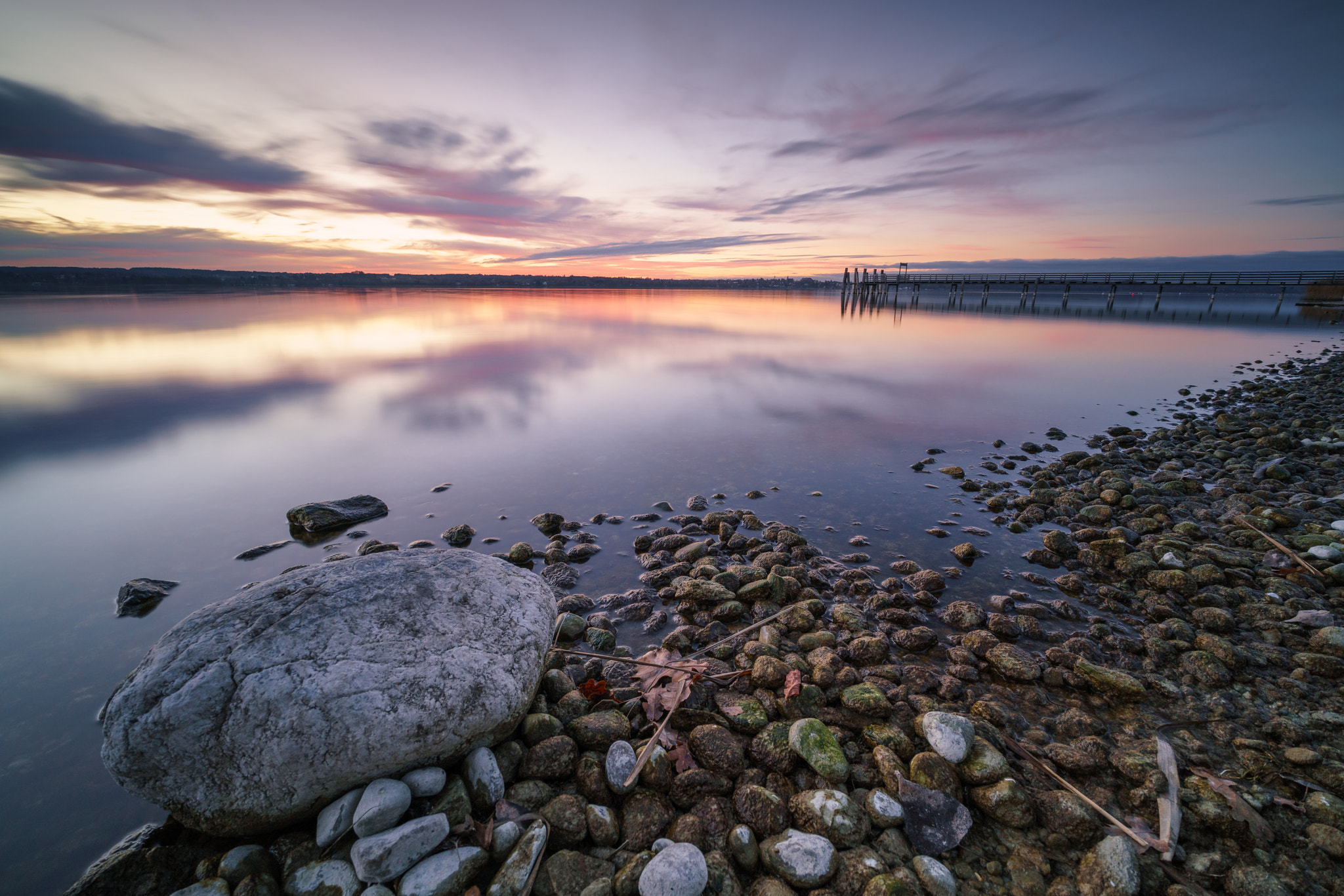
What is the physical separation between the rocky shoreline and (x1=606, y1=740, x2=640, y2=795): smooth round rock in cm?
2

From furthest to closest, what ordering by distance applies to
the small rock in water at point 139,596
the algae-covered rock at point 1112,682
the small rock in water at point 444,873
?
1. the small rock in water at point 139,596
2. the algae-covered rock at point 1112,682
3. the small rock in water at point 444,873

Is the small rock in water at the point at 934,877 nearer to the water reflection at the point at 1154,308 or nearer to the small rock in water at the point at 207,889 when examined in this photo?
the small rock in water at the point at 207,889

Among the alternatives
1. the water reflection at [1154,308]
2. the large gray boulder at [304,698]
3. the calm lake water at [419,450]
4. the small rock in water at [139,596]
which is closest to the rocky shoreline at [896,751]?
the large gray boulder at [304,698]

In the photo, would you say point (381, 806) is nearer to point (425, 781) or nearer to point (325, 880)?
point (425, 781)

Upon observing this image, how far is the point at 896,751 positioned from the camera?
3.80 m

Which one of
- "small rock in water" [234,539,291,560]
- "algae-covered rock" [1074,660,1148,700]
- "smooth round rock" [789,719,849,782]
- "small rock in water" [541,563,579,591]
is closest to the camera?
"smooth round rock" [789,719,849,782]

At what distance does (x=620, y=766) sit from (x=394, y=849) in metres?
1.38

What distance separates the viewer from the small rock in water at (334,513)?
8.33m

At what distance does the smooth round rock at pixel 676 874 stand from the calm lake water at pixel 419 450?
2.78 m

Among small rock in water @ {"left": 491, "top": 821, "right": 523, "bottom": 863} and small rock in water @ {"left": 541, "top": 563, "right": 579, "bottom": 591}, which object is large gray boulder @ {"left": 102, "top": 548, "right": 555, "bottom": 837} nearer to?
small rock in water @ {"left": 491, "top": 821, "right": 523, "bottom": 863}

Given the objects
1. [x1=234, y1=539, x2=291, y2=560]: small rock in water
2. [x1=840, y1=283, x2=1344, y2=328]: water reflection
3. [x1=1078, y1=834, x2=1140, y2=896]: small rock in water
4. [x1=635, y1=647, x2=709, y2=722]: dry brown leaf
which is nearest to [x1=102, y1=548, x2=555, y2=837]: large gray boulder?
[x1=635, y1=647, x2=709, y2=722]: dry brown leaf

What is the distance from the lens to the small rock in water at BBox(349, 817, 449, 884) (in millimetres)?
2820

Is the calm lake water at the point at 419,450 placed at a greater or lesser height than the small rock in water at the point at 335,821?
lesser

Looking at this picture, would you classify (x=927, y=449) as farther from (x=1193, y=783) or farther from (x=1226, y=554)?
A: (x=1193, y=783)
